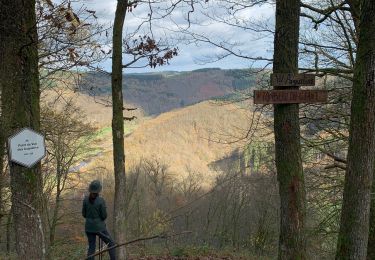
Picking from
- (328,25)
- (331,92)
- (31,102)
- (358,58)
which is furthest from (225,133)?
(31,102)

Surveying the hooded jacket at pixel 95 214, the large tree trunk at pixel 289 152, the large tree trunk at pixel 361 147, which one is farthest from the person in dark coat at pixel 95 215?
the large tree trunk at pixel 361 147

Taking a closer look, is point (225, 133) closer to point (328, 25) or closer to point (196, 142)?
point (328, 25)

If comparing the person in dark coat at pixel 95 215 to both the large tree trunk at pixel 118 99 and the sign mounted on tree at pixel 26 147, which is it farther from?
the sign mounted on tree at pixel 26 147

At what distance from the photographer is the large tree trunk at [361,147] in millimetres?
5727

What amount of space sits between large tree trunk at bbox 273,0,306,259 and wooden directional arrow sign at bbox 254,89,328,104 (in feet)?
0.42

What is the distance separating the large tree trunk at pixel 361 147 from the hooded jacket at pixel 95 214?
3965 millimetres

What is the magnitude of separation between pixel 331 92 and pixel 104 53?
5.49 metres

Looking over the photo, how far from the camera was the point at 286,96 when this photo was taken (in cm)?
598

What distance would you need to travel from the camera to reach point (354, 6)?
9.04 meters

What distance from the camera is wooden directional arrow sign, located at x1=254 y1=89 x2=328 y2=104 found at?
19.5ft

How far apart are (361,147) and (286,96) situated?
3.78 ft

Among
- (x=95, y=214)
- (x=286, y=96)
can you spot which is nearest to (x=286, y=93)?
(x=286, y=96)

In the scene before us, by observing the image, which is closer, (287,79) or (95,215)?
(287,79)

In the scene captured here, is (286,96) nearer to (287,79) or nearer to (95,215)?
(287,79)
